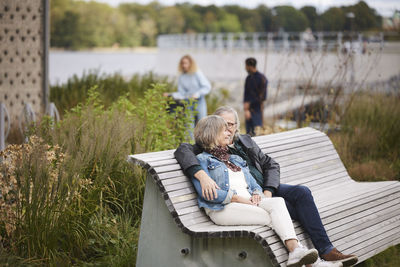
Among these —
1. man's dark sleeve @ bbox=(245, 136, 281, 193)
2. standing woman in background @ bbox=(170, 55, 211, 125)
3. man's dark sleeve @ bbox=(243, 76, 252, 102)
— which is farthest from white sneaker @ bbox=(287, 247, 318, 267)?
man's dark sleeve @ bbox=(243, 76, 252, 102)

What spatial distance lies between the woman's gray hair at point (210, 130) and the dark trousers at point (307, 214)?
62 centimetres

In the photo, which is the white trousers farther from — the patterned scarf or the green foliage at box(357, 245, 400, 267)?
the green foliage at box(357, 245, 400, 267)

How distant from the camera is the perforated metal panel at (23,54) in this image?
838 centimetres

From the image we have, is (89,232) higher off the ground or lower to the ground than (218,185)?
lower

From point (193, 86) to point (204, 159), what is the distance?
16.2 ft

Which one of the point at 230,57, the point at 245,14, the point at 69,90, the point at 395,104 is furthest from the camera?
the point at 245,14

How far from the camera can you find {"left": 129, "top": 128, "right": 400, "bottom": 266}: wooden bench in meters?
3.37

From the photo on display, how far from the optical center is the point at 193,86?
8.61 m

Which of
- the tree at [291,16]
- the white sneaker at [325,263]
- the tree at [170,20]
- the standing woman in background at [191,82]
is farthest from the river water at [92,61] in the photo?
the white sneaker at [325,263]

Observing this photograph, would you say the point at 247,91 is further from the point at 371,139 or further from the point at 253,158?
the point at 253,158

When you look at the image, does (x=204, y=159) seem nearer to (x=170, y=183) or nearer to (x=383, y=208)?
(x=170, y=183)

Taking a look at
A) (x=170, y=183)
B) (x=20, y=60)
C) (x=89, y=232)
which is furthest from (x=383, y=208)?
(x=20, y=60)

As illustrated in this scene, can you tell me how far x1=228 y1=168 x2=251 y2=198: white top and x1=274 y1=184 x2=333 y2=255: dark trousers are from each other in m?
0.31

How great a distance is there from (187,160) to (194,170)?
83mm
